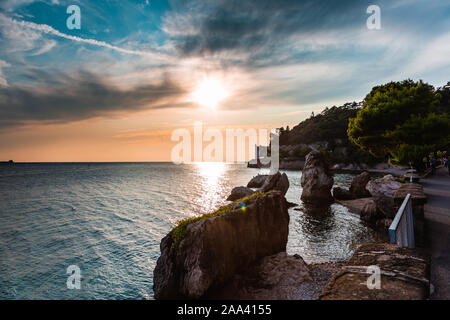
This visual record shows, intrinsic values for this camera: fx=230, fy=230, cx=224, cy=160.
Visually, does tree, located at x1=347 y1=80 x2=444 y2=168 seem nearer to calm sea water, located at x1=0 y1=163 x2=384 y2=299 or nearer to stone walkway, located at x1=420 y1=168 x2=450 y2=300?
stone walkway, located at x1=420 y1=168 x2=450 y2=300

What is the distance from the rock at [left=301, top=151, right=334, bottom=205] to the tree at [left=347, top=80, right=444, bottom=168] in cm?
1063

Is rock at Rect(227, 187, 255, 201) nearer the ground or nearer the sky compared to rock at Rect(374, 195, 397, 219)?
nearer the ground

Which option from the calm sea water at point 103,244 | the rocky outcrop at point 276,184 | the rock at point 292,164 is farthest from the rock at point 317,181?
the rock at point 292,164

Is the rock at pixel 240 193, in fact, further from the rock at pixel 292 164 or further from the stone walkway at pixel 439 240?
the rock at pixel 292 164

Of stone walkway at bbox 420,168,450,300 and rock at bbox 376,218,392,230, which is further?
rock at bbox 376,218,392,230

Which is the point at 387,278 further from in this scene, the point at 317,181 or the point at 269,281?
the point at 317,181

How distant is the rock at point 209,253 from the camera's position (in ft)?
28.8

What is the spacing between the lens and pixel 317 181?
34.2 metres

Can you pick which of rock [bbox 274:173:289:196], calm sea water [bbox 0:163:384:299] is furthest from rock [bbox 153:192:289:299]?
rock [bbox 274:173:289:196]

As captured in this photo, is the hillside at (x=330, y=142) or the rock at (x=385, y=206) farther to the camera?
the hillside at (x=330, y=142)

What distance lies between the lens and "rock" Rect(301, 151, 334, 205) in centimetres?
3331

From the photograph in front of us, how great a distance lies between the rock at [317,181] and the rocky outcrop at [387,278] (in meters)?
29.9
